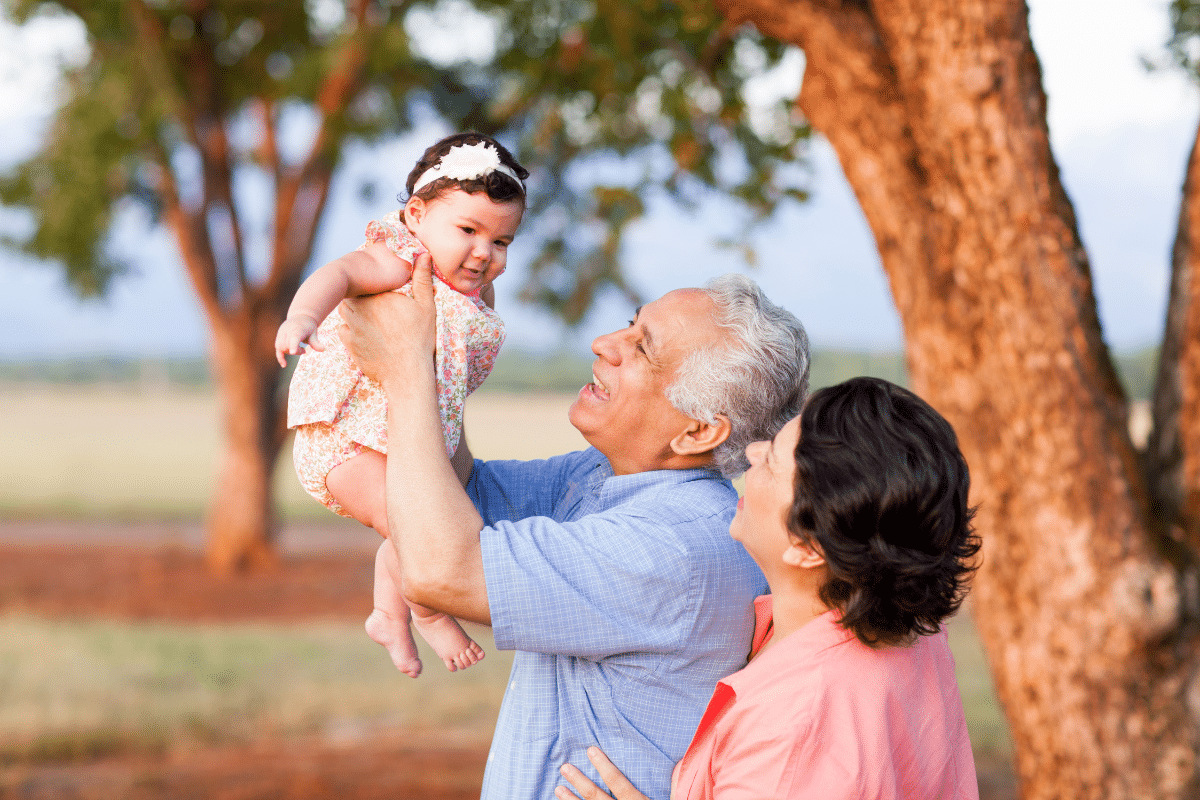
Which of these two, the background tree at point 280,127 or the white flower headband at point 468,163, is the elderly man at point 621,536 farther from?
the background tree at point 280,127

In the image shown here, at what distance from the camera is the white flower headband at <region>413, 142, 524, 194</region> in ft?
6.60

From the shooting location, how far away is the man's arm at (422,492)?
5.55ft

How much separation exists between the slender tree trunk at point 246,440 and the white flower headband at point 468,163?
946 centimetres

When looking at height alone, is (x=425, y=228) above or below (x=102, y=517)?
above

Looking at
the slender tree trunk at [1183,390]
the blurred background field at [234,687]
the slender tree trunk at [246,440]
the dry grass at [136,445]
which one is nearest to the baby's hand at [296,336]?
the blurred background field at [234,687]

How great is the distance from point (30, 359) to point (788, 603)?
52421mm

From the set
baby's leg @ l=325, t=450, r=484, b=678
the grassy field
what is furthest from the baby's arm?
the grassy field

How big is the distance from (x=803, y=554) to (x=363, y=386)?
0.88 meters

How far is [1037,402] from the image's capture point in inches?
127

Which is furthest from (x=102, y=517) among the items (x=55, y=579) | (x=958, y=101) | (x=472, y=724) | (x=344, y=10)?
(x=958, y=101)

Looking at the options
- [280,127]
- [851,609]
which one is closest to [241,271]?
[280,127]

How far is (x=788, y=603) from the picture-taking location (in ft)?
5.74

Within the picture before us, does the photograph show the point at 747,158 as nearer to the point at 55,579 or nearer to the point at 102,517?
the point at 55,579

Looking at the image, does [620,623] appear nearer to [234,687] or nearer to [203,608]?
[234,687]
